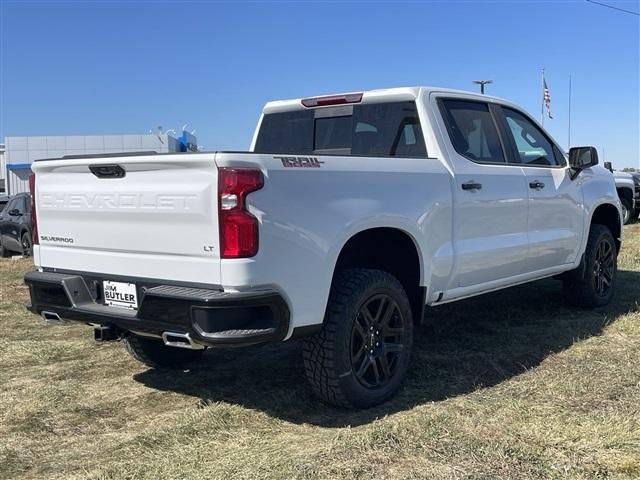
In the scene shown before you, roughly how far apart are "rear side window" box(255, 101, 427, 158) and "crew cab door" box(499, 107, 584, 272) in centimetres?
112

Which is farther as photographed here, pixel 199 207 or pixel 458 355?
pixel 458 355

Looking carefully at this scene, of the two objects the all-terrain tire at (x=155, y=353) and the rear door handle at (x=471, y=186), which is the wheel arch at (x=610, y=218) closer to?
the rear door handle at (x=471, y=186)

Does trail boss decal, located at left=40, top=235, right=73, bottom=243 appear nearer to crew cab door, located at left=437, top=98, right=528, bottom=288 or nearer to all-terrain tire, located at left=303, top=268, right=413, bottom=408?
all-terrain tire, located at left=303, top=268, right=413, bottom=408

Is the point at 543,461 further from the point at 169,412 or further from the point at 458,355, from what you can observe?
the point at 169,412

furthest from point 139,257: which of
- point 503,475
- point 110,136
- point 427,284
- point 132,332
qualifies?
point 110,136

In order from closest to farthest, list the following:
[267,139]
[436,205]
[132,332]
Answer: [132,332]
[436,205]
[267,139]

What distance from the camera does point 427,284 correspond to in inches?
171

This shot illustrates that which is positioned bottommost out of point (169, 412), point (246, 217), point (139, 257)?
point (169, 412)

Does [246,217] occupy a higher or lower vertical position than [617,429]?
higher

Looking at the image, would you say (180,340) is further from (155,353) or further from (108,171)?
(155,353)

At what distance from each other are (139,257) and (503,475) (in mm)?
2212

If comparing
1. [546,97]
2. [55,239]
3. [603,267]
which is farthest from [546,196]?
[546,97]

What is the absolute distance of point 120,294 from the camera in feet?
12.2

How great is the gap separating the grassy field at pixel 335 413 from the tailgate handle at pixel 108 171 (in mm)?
1492
